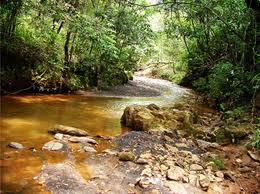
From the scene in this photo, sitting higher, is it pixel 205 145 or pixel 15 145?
pixel 15 145

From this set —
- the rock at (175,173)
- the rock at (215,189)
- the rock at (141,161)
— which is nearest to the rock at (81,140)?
the rock at (141,161)

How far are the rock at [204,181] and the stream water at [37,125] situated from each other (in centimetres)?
181

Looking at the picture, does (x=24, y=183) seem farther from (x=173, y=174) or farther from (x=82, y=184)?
(x=173, y=174)

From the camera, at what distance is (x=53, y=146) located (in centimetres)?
618

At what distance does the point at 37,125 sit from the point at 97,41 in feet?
14.3

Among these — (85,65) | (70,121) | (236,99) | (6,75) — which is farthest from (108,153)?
(85,65)

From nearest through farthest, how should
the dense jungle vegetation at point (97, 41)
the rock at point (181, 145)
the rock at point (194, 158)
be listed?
the rock at point (194, 158) → the rock at point (181, 145) → the dense jungle vegetation at point (97, 41)

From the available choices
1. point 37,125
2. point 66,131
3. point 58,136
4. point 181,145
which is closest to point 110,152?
point 58,136

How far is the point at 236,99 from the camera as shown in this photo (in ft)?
32.4

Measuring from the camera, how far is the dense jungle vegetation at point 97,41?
915cm

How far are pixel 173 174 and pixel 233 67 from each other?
528cm

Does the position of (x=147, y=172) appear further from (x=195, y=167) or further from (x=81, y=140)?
(x=81, y=140)

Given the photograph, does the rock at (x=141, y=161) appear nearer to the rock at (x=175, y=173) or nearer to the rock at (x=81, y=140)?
the rock at (x=175, y=173)

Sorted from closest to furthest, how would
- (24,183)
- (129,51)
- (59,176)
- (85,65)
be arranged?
1. (24,183)
2. (59,176)
3. (85,65)
4. (129,51)
